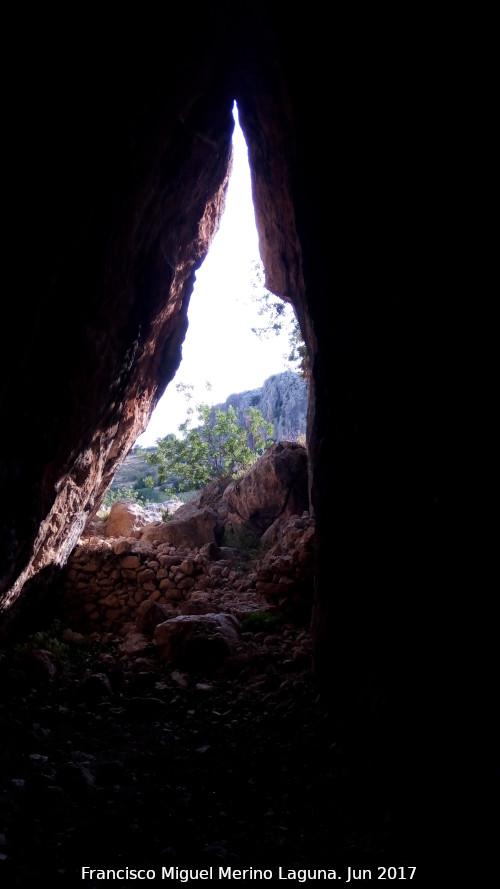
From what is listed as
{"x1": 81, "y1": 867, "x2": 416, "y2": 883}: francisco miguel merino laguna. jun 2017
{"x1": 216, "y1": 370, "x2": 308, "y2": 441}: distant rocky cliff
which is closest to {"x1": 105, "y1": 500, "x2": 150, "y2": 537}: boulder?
{"x1": 81, "y1": 867, "x2": 416, "y2": 883}: francisco miguel merino laguna. jun 2017

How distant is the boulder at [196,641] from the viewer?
526 centimetres

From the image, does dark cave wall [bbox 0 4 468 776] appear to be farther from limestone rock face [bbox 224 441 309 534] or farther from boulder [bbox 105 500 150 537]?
limestone rock face [bbox 224 441 309 534]

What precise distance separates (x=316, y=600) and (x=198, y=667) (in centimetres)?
168

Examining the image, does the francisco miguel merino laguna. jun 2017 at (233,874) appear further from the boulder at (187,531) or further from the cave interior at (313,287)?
the boulder at (187,531)

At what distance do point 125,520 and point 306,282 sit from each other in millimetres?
9839

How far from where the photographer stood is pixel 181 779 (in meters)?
2.92

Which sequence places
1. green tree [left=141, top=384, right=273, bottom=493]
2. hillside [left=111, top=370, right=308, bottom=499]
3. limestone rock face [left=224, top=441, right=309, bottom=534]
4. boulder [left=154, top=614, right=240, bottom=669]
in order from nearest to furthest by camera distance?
boulder [left=154, top=614, right=240, bottom=669]
limestone rock face [left=224, top=441, right=309, bottom=534]
green tree [left=141, top=384, right=273, bottom=493]
hillside [left=111, top=370, right=308, bottom=499]

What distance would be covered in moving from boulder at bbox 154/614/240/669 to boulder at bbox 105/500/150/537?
721 centimetres

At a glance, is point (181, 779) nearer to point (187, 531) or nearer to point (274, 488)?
point (187, 531)

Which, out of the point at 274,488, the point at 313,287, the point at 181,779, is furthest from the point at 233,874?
the point at 274,488

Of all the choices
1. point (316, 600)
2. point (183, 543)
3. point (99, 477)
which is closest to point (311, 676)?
point (316, 600)

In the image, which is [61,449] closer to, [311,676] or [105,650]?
[105,650]

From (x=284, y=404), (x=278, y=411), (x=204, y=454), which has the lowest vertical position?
(x=204, y=454)

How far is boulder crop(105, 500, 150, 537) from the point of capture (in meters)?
12.9
